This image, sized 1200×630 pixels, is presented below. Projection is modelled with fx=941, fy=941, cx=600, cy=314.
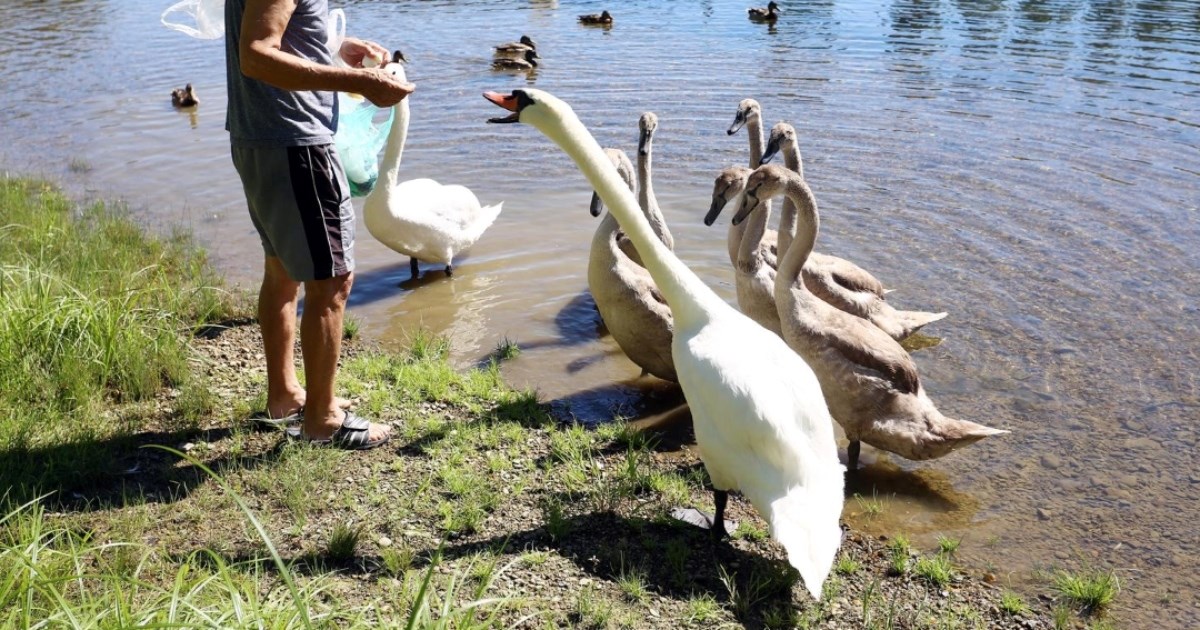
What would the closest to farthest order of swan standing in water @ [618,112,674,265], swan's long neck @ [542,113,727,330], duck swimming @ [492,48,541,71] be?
swan's long neck @ [542,113,727,330] → swan standing in water @ [618,112,674,265] → duck swimming @ [492,48,541,71]

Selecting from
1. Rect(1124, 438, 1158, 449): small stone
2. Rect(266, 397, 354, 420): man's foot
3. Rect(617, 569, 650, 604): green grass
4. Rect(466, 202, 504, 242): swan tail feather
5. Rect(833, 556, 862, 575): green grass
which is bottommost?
Rect(833, 556, 862, 575): green grass

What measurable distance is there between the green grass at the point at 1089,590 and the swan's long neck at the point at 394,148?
5576mm

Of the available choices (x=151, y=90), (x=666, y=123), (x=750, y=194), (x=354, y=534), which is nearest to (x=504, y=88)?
(x=666, y=123)

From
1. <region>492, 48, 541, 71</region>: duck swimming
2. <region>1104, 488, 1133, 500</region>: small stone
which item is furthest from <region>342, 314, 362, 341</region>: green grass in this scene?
<region>492, 48, 541, 71</region>: duck swimming

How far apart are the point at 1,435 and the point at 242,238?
15.1 ft

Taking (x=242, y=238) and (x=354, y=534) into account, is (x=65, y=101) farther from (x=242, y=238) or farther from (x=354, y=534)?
(x=354, y=534)

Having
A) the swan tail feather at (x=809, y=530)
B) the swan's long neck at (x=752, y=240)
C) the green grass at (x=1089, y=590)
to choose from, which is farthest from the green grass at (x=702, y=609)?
the swan's long neck at (x=752, y=240)

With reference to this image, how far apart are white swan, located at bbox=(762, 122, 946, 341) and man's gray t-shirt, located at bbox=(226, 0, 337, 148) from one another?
11.0 ft

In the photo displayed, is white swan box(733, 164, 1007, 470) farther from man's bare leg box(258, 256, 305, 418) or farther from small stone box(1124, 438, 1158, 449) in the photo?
man's bare leg box(258, 256, 305, 418)

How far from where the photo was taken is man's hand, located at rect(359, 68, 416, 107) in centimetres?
396

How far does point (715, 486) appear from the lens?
425cm

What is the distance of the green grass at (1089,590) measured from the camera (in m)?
4.06

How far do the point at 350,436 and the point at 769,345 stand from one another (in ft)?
6.96

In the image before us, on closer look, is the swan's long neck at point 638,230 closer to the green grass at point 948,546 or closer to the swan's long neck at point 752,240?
the green grass at point 948,546
